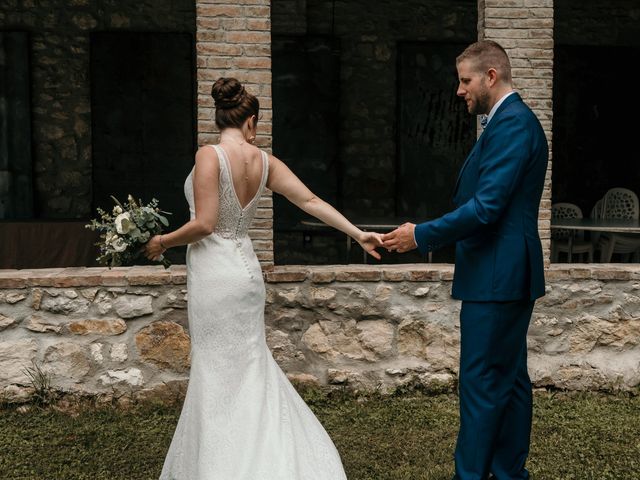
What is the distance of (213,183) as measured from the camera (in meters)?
3.54

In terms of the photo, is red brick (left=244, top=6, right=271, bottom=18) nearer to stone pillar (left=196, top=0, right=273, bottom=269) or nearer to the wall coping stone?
stone pillar (left=196, top=0, right=273, bottom=269)

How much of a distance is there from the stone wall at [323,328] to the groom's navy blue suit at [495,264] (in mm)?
1881

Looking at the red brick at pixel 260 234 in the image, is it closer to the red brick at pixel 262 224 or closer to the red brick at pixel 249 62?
the red brick at pixel 262 224

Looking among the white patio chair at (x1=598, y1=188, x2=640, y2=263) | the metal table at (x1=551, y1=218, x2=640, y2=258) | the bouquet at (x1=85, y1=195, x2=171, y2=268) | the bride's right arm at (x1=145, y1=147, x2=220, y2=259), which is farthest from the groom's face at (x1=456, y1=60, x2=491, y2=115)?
the white patio chair at (x1=598, y1=188, x2=640, y2=263)

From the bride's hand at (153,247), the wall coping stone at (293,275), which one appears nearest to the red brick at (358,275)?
the wall coping stone at (293,275)

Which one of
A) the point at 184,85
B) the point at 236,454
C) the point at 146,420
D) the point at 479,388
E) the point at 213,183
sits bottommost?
the point at 146,420

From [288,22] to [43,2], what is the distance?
273 centimetres

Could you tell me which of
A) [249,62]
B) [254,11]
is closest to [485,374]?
[249,62]

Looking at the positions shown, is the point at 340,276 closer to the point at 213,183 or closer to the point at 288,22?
the point at 213,183

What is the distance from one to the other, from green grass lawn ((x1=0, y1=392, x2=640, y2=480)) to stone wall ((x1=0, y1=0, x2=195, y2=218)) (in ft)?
15.0

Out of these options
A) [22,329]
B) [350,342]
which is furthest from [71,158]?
[350,342]

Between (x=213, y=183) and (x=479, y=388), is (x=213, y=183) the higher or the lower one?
the higher one

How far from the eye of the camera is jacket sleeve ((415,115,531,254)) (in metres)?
3.54

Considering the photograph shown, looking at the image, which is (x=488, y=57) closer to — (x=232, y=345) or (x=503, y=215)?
(x=503, y=215)
